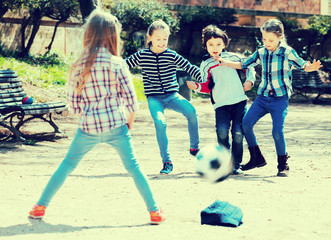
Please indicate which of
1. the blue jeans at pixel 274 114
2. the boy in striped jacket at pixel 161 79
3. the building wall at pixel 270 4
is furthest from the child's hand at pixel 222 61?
the building wall at pixel 270 4

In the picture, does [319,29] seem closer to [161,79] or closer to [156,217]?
[161,79]

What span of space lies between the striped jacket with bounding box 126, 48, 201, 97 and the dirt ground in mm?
950

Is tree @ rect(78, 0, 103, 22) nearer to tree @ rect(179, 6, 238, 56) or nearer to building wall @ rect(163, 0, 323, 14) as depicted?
tree @ rect(179, 6, 238, 56)

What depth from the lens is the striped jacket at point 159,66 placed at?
6.18 meters

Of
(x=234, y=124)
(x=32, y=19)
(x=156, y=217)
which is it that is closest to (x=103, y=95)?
(x=156, y=217)

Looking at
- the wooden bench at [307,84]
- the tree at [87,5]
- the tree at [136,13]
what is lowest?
the wooden bench at [307,84]

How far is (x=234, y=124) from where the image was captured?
6.19m

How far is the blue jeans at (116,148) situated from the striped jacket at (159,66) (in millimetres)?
2096

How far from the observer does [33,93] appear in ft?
40.9

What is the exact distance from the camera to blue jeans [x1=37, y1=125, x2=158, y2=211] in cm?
415

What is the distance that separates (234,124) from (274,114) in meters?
0.44

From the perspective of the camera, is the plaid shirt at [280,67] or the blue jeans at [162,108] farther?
the blue jeans at [162,108]

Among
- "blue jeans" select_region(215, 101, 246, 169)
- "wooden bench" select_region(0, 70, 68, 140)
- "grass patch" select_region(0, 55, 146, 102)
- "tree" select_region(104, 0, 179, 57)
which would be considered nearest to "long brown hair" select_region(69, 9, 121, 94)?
"blue jeans" select_region(215, 101, 246, 169)

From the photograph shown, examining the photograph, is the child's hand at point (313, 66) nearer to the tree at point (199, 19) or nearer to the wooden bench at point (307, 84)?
the wooden bench at point (307, 84)
